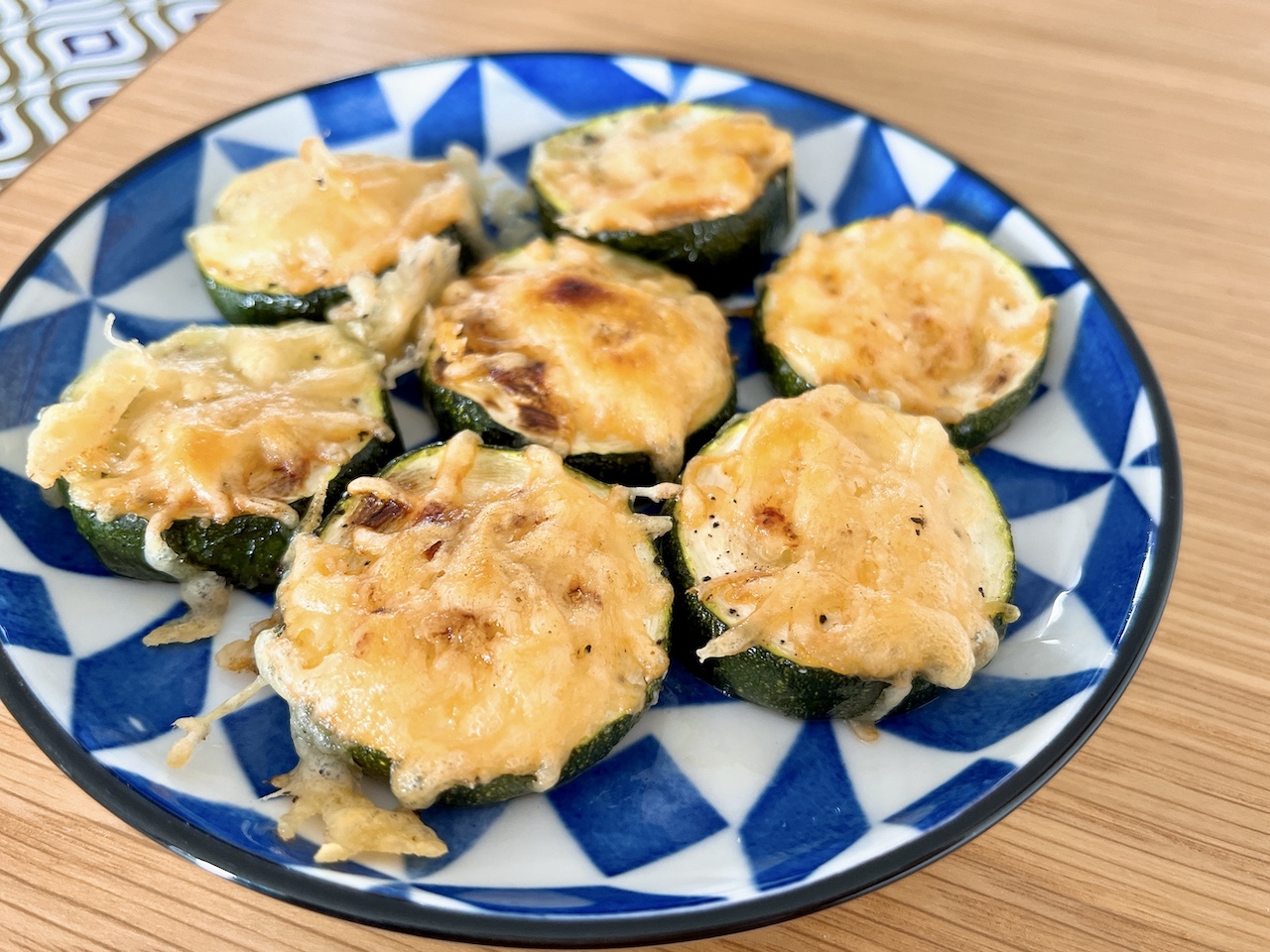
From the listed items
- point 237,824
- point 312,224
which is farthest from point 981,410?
point 237,824

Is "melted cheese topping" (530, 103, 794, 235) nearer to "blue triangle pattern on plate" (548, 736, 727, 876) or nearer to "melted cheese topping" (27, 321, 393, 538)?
"melted cheese topping" (27, 321, 393, 538)

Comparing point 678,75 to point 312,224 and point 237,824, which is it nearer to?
point 312,224

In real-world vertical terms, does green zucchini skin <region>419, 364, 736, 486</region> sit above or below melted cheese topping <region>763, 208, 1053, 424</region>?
below

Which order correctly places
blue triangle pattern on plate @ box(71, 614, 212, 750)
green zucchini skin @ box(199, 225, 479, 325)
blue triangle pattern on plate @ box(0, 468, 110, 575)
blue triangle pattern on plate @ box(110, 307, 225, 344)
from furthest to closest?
blue triangle pattern on plate @ box(110, 307, 225, 344), green zucchini skin @ box(199, 225, 479, 325), blue triangle pattern on plate @ box(0, 468, 110, 575), blue triangle pattern on plate @ box(71, 614, 212, 750)

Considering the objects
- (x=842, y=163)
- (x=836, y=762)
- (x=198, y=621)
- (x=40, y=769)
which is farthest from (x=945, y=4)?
(x=40, y=769)

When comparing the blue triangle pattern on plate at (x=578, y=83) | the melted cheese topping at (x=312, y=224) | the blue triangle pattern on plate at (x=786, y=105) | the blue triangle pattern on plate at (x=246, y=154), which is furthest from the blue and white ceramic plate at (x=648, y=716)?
the blue triangle pattern on plate at (x=578, y=83)

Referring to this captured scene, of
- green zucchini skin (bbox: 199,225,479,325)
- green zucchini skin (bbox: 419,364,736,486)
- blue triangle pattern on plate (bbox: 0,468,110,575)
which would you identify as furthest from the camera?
green zucchini skin (bbox: 199,225,479,325)

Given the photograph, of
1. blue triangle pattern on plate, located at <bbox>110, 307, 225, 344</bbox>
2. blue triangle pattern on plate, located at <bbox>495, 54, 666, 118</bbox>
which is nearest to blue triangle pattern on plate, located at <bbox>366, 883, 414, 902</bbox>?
blue triangle pattern on plate, located at <bbox>110, 307, 225, 344</bbox>
